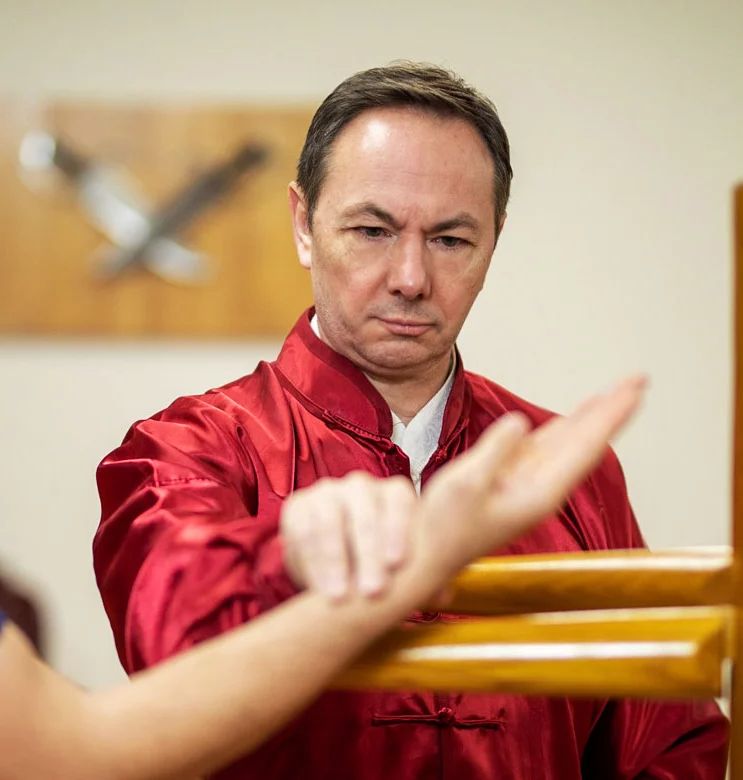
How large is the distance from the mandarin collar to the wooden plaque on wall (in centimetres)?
134

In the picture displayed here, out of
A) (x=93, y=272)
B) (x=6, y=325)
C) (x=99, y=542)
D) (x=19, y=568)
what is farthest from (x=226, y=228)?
(x=99, y=542)

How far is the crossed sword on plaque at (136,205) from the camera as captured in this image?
2391 millimetres

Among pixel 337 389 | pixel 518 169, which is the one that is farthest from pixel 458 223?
pixel 518 169

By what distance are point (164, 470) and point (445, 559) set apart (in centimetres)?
34

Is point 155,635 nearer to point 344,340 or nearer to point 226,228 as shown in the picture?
point 344,340

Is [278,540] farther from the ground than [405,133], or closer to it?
closer to it

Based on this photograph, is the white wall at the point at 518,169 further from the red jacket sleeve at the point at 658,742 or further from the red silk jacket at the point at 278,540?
the red jacket sleeve at the point at 658,742

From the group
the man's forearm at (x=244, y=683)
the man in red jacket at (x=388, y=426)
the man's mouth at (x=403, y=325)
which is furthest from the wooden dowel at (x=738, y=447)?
the man's mouth at (x=403, y=325)

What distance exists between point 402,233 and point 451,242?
0.05 metres

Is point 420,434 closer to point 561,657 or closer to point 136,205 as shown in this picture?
point 561,657

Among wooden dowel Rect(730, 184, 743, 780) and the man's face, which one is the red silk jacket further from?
wooden dowel Rect(730, 184, 743, 780)

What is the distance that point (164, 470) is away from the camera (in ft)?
2.66

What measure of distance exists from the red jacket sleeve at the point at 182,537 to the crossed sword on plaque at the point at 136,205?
4.88 feet

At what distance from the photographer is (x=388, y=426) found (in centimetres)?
100
